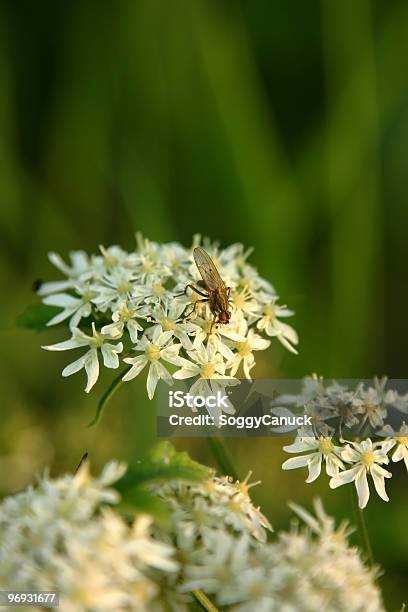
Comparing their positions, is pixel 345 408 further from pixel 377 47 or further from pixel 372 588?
pixel 377 47

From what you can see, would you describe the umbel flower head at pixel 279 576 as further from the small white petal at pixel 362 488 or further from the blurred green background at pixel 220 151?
the blurred green background at pixel 220 151

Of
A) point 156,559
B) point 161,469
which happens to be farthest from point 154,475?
point 156,559

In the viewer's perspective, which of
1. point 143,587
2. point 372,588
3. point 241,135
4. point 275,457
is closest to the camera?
point 143,587

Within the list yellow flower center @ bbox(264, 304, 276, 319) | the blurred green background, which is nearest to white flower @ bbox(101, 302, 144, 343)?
yellow flower center @ bbox(264, 304, 276, 319)

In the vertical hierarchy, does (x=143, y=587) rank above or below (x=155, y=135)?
below

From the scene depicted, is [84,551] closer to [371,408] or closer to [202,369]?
[202,369]

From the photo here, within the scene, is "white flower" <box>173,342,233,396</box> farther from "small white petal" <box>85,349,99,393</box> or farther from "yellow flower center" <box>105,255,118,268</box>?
"yellow flower center" <box>105,255,118,268</box>

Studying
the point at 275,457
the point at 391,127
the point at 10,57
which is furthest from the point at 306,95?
the point at 275,457

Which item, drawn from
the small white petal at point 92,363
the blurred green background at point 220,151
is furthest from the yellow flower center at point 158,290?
the blurred green background at point 220,151
